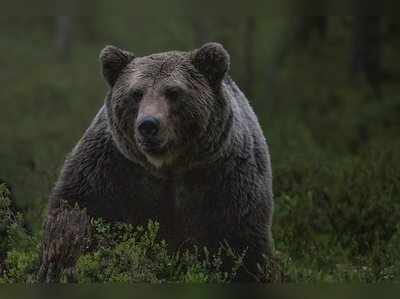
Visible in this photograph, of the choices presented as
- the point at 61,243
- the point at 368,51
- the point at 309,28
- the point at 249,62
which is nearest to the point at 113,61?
the point at 61,243

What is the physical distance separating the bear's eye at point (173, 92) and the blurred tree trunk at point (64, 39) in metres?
14.6

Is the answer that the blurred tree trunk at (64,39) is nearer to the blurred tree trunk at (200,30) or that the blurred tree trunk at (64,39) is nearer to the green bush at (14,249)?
the blurred tree trunk at (200,30)

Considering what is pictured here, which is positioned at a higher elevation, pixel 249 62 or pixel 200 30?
pixel 200 30

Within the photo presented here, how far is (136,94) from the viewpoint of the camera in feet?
18.3

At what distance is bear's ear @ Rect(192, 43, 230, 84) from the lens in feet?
19.0

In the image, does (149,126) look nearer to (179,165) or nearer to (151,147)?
(151,147)

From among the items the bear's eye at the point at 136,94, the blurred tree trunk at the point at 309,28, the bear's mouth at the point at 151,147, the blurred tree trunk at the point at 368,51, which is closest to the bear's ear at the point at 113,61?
the bear's eye at the point at 136,94

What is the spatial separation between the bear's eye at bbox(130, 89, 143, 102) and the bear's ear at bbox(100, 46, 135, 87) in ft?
1.17

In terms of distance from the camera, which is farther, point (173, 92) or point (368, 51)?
point (368, 51)

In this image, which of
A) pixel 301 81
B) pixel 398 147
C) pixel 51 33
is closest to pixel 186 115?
pixel 398 147

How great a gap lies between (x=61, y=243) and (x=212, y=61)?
1.52m

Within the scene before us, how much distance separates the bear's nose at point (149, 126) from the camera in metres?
5.29

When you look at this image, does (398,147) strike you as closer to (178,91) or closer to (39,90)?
(178,91)

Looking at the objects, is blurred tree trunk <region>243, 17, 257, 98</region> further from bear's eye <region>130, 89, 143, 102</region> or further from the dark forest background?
bear's eye <region>130, 89, 143, 102</region>
